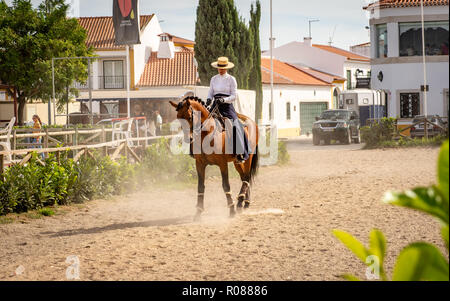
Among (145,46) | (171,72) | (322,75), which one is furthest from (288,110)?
(145,46)

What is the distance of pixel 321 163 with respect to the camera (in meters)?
20.0

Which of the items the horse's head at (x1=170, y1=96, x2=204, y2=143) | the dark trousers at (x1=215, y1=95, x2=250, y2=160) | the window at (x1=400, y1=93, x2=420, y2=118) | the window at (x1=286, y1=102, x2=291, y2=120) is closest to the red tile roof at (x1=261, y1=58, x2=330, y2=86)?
the window at (x1=286, y1=102, x2=291, y2=120)

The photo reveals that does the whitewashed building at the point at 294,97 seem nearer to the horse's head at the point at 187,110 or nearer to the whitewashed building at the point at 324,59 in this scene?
the whitewashed building at the point at 324,59

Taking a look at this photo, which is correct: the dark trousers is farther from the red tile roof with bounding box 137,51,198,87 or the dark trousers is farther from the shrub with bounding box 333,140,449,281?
the red tile roof with bounding box 137,51,198,87

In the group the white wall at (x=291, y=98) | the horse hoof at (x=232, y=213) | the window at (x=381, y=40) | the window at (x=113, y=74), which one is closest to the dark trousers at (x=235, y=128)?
the horse hoof at (x=232, y=213)

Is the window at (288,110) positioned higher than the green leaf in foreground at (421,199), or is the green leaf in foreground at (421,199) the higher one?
the window at (288,110)

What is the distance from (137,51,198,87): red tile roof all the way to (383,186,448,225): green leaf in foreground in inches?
1688

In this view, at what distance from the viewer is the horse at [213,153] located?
29.6 feet

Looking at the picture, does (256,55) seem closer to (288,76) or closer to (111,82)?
(288,76)

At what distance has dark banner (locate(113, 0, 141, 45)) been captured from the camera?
18.6 metres

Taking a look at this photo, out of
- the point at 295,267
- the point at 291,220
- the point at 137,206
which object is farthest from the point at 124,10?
the point at 295,267

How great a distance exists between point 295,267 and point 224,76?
13.7 feet

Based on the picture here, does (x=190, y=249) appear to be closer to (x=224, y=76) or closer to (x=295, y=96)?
(x=224, y=76)

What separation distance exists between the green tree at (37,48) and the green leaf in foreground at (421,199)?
36423 millimetres
